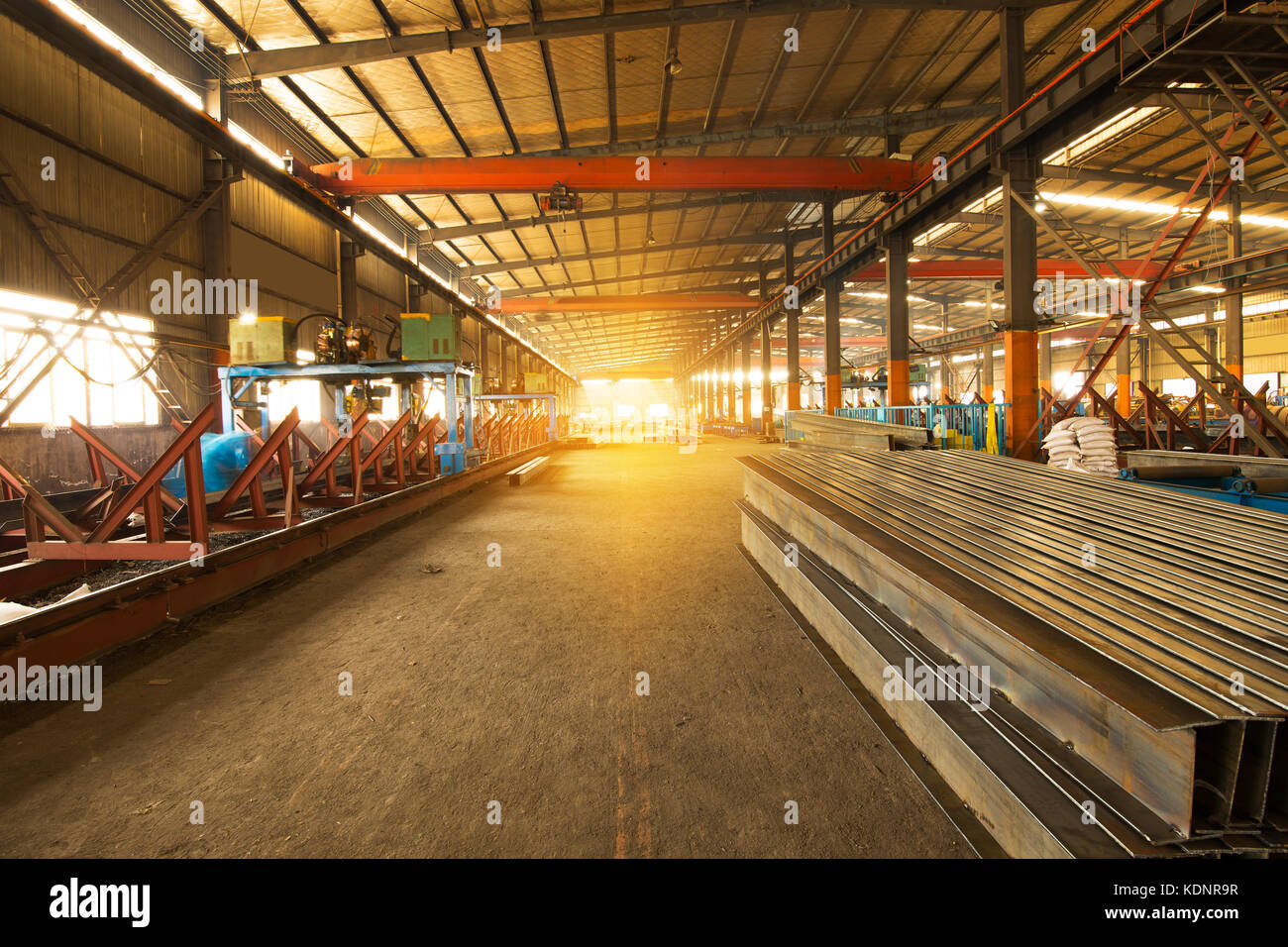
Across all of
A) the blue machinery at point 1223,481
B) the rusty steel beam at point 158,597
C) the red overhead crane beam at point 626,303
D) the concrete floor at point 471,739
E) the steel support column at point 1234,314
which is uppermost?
the red overhead crane beam at point 626,303

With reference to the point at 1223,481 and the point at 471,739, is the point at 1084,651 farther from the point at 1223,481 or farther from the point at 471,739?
the point at 1223,481

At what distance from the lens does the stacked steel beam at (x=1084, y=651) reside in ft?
4.05

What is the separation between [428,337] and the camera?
28.5 ft

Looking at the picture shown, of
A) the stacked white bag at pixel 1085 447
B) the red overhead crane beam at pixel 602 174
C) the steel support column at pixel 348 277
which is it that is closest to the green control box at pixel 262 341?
the red overhead crane beam at pixel 602 174

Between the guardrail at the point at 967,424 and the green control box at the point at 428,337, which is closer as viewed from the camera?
the guardrail at the point at 967,424

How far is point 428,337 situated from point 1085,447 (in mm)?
8676

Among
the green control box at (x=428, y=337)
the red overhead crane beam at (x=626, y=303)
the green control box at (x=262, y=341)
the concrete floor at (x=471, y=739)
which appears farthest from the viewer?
the red overhead crane beam at (x=626, y=303)

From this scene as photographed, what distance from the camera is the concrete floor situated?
1660 mm

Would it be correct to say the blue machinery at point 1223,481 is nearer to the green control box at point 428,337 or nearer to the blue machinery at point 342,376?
the blue machinery at point 342,376

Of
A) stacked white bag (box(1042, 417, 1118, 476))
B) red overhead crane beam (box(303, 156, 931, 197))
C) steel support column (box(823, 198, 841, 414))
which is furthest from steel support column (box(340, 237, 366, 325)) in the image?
stacked white bag (box(1042, 417, 1118, 476))

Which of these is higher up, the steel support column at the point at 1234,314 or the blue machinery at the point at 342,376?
the steel support column at the point at 1234,314

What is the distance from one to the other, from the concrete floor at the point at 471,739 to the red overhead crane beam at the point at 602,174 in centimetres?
964
